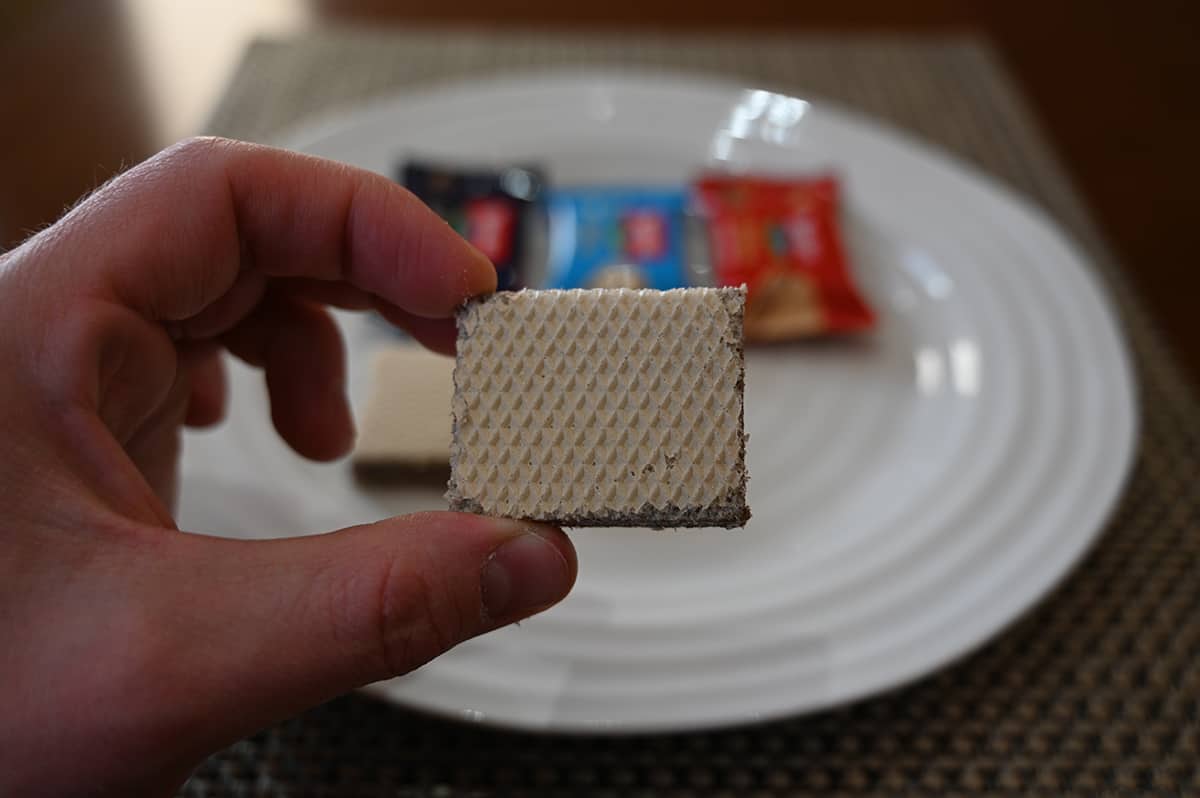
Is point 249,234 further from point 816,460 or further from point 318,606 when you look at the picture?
point 816,460

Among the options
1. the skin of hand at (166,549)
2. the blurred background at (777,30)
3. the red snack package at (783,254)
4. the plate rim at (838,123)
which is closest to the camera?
the skin of hand at (166,549)

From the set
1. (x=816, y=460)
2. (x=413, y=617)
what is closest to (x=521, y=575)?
(x=413, y=617)

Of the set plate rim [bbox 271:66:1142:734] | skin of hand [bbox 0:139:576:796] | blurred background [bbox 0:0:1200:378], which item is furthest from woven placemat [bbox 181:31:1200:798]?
blurred background [bbox 0:0:1200:378]

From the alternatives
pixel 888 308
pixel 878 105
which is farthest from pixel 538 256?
pixel 878 105

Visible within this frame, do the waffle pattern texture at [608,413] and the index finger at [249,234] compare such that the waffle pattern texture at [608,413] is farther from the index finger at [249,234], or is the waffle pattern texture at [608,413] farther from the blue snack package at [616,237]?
the blue snack package at [616,237]

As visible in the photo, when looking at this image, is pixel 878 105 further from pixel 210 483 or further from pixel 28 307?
pixel 28 307

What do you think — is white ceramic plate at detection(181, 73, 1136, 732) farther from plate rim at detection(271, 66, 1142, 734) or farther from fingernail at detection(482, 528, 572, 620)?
fingernail at detection(482, 528, 572, 620)

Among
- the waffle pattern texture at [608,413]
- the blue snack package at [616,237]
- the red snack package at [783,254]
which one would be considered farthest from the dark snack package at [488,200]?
the waffle pattern texture at [608,413]
